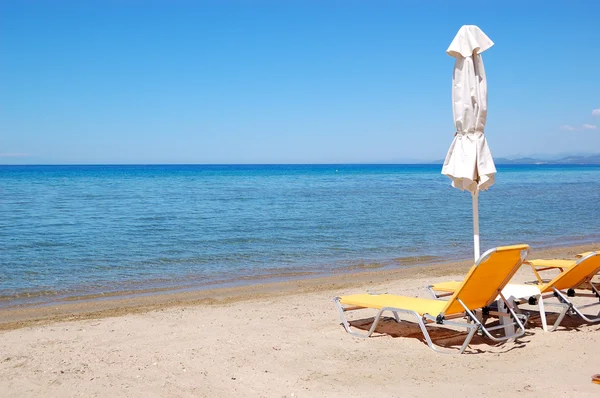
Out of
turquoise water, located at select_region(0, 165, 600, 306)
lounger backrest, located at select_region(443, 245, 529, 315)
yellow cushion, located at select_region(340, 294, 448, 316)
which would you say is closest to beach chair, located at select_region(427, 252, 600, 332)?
lounger backrest, located at select_region(443, 245, 529, 315)

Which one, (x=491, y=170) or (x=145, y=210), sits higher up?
(x=491, y=170)

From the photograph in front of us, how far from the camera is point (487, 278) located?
529 cm

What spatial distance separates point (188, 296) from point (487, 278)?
5.19 metres

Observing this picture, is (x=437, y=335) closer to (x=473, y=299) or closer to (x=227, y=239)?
(x=473, y=299)

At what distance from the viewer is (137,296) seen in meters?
9.19

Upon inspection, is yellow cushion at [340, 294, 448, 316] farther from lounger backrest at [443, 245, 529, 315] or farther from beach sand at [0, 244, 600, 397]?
beach sand at [0, 244, 600, 397]

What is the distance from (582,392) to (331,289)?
5337mm

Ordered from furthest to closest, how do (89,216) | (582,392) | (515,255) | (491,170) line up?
1. (89,216)
2. (491,170)
3. (515,255)
4. (582,392)

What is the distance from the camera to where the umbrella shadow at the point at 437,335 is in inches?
219

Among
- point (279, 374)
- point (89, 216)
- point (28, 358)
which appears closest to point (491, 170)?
point (279, 374)

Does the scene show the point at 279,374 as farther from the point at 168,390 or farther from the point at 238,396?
the point at 168,390

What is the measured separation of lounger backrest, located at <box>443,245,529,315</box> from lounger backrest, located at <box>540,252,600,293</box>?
0.89m

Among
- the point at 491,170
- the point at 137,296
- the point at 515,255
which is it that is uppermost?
the point at 491,170

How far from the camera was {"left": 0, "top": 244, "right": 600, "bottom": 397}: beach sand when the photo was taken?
4.41 m
